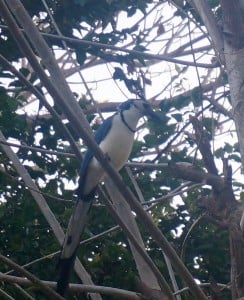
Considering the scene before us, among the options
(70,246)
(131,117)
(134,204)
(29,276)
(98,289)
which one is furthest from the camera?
(131,117)

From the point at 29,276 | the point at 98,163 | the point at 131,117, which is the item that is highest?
the point at 131,117

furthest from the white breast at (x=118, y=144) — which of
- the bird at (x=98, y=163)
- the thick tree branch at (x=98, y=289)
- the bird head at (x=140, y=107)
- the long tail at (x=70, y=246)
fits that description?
the thick tree branch at (x=98, y=289)

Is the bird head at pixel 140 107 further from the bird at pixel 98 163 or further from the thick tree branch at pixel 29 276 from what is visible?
the thick tree branch at pixel 29 276

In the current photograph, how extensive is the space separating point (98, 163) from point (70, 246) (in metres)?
0.49

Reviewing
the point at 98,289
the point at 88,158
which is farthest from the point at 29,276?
the point at 88,158

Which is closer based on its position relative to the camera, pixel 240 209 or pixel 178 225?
pixel 240 209

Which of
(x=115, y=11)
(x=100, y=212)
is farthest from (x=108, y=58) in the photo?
(x=100, y=212)

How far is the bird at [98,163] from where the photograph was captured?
3.60 m

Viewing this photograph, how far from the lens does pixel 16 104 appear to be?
539 cm

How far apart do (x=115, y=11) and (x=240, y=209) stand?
2884 millimetres

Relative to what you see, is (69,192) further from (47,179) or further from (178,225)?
(178,225)

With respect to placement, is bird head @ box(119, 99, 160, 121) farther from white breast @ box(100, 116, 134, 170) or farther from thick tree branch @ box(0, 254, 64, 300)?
thick tree branch @ box(0, 254, 64, 300)

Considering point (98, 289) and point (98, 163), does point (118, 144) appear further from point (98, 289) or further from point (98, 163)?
point (98, 289)

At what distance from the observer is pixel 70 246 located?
3611mm
